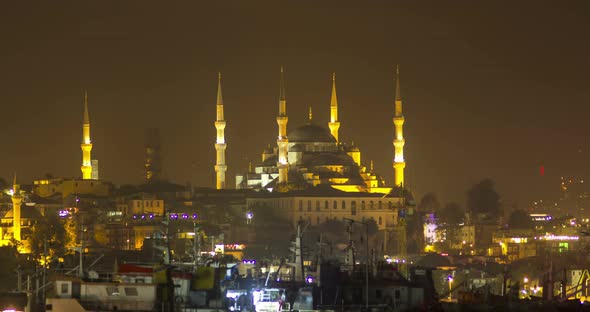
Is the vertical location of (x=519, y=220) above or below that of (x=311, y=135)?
below

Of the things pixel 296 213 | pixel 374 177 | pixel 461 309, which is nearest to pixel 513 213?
pixel 374 177

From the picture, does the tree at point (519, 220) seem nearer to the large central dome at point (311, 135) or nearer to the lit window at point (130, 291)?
the large central dome at point (311, 135)

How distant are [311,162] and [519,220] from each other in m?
14.4

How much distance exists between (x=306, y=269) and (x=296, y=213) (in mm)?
71095

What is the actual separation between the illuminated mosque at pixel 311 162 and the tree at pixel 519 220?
8.52m

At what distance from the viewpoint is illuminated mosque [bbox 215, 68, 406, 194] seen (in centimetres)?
13400

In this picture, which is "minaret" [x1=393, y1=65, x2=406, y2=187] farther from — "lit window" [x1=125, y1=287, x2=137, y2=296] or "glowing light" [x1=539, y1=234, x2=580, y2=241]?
"lit window" [x1=125, y1=287, x2=137, y2=296]

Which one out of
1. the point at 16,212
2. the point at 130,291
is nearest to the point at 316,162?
the point at 16,212

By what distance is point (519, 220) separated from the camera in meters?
141

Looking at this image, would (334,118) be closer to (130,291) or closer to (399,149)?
(399,149)

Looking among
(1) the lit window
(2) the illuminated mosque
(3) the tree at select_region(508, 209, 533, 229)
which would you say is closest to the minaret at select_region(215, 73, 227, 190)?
(2) the illuminated mosque

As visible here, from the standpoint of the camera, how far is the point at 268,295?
49156 mm

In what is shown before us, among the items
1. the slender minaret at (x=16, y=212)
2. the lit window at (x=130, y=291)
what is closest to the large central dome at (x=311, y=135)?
the slender minaret at (x=16, y=212)

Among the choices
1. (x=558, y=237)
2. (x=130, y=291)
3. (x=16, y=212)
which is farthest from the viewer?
(x=558, y=237)
